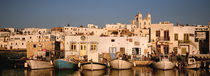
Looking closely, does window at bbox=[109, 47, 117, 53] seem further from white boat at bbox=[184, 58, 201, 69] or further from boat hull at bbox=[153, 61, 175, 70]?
white boat at bbox=[184, 58, 201, 69]

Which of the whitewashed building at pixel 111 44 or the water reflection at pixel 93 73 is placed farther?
the whitewashed building at pixel 111 44

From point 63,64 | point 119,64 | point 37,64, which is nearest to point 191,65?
point 119,64

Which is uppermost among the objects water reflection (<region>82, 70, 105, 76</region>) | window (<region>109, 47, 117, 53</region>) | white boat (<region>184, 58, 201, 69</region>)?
window (<region>109, 47, 117, 53</region>)

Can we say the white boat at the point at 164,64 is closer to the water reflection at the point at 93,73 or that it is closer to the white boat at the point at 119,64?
the white boat at the point at 119,64

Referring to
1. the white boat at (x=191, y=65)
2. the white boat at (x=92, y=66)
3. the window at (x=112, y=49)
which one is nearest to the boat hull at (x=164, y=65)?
the white boat at (x=191, y=65)

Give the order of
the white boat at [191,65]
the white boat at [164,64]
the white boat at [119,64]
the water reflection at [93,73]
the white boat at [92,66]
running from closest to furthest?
the water reflection at [93,73] → the white boat at [92,66] → the white boat at [119,64] → the white boat at [164,64] → the white boat at [191,65]

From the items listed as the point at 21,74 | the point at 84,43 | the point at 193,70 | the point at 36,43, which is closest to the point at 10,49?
the point at 36,43

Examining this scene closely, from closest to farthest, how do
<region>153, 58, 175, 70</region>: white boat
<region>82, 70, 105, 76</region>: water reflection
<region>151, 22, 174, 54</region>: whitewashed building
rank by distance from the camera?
<region>82, 70, 105, 76</region>: water reflection, <region>153, 58, 175, 70</region>: white boat, <region>151, 22, 174, 54</region>: whitewashed building

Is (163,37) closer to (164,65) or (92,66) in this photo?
(164,65)

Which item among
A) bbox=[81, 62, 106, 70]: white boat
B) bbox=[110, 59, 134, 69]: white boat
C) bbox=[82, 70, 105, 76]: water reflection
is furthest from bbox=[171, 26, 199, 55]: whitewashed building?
bbox=[82, 70, 105, 76]: water reflection

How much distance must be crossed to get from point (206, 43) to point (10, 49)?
201 feet

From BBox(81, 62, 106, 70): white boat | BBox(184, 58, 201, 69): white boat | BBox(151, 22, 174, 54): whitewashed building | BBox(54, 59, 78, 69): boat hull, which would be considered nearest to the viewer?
BBox(81, 62, 106, 70): white boat

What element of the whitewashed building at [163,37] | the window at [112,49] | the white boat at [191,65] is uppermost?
the whitewashed building at [163,37]

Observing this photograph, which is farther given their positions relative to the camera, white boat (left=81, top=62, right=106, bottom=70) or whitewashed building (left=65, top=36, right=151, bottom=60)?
whitewashed building (left=65, top=36, right=151, bottom=60)
